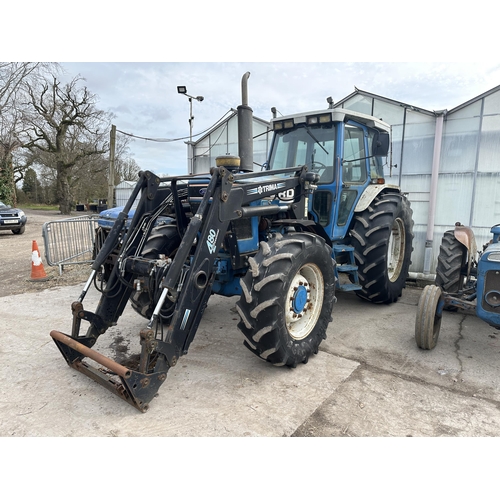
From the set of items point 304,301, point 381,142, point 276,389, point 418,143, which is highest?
point 418,143

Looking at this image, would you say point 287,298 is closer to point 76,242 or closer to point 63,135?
point 76,242

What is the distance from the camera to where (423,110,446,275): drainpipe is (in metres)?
6.73

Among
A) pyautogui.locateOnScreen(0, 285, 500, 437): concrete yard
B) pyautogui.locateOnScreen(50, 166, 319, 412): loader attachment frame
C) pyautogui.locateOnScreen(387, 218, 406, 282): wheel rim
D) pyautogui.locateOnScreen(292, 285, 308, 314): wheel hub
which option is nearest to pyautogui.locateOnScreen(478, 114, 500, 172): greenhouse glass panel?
pyautogui.locateOnScreen(387, 218, 406, 282): wheel rim

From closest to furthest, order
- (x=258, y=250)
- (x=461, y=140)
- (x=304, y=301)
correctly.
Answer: (x=258, y=250) < (x=304, y=301) < (x=461, y=140)

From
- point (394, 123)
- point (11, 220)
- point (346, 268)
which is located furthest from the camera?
point (11, 220)

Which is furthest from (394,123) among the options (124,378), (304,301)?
(124,378)

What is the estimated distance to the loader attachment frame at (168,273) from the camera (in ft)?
9.04

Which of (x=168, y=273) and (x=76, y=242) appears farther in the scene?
(x=76, y=242)

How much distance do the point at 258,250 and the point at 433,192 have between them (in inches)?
194

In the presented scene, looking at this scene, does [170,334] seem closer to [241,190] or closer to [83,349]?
[83,349]

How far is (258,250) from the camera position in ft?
11.2

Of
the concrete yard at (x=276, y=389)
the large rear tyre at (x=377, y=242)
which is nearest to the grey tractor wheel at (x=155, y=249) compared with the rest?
the concrete yard at (x=276, y=389)

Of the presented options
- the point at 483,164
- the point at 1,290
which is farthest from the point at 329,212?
the point at 1,290

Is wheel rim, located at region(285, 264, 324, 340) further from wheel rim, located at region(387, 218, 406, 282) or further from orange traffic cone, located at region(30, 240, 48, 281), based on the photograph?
orange traffic cone, located at region(30, 240, 48, 281)
